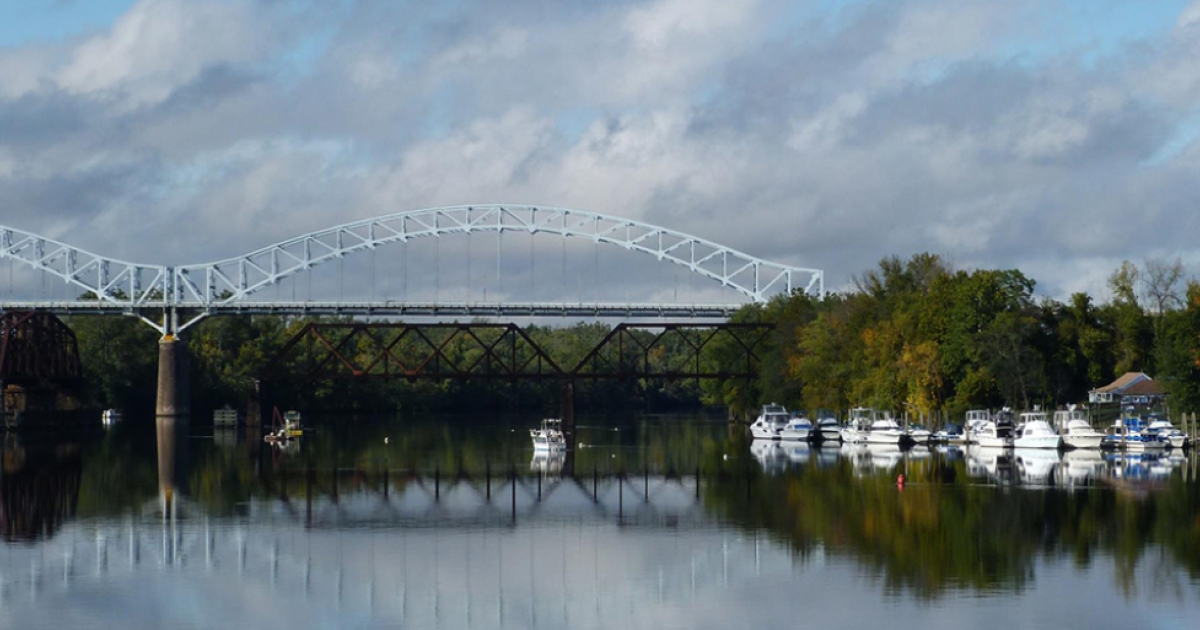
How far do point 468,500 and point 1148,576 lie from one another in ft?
107

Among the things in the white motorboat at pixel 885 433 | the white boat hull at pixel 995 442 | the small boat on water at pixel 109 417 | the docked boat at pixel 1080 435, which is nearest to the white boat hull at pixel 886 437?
the white motorboat at pixel 885 433

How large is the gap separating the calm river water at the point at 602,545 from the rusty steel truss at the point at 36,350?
83257 millimetres

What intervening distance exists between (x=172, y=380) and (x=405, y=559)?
135795 millimetres

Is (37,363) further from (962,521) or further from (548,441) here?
(962,521)

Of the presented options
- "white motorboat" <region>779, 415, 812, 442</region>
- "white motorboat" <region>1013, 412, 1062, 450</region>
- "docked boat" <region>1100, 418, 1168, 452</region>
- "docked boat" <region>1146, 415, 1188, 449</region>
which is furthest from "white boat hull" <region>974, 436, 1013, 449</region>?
"white motorboat" <region>779, 415, 812, 442</region>

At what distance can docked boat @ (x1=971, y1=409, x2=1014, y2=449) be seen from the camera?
362 feet

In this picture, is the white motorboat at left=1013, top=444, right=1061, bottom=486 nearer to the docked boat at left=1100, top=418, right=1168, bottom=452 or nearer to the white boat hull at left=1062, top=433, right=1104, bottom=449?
the white boat hull at left=1062, top=433, right=1104, bottom=449

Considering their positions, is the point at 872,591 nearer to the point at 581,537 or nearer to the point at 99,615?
the point at 581,537

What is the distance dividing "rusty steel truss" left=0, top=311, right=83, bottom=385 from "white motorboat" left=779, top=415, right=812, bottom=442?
83.6 metres

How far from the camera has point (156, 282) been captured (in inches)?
7849

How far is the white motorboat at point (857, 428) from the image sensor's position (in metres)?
125

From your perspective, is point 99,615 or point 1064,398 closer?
point 99,615

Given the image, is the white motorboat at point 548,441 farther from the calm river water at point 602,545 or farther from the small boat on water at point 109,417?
the small boat on water at point 109,417

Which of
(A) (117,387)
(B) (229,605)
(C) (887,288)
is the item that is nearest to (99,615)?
(B) (229,605)
